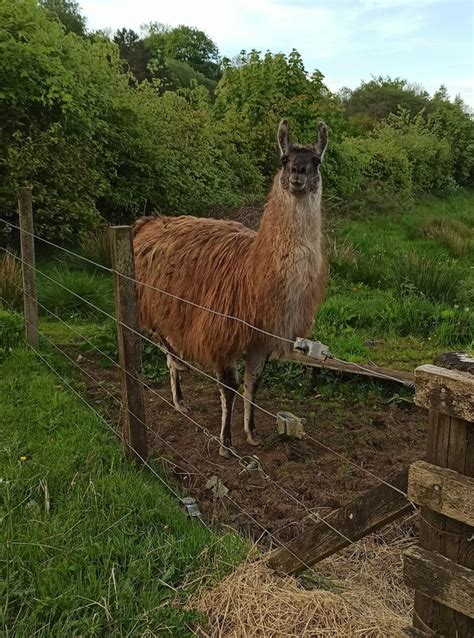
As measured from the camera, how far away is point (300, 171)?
419cm

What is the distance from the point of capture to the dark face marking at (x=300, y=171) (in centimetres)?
415

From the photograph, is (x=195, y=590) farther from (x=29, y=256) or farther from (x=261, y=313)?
(x=29, y=256)

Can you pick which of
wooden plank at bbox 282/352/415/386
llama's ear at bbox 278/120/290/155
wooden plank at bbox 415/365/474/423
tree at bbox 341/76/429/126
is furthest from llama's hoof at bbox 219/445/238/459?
tree at bbox 341/76/429/126

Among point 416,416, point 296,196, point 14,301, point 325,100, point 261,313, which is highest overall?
point 325,100

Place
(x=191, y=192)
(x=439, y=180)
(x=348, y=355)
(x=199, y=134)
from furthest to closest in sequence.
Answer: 1. (x=439, y=180)
2. (x=199, y=134)
3. (x=191, y=192)
4. (x=348, y=355)

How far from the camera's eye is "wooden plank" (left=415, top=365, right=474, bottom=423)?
179cm

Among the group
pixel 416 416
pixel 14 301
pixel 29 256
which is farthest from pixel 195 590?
pixel 14 301

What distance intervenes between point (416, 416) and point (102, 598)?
3.41m

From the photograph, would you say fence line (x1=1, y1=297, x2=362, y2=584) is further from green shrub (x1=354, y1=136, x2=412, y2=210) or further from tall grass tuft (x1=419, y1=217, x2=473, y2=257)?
green shrub (x1=354, y1=136, x2=412, y2=210)

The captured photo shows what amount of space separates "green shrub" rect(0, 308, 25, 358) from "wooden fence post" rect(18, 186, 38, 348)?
5.1 inches

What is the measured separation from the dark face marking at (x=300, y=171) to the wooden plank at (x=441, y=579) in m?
2.65

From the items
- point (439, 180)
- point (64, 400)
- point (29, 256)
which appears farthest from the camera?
point (439, 180)

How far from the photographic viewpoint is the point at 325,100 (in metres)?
15.2

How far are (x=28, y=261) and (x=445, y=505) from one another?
191 inches
